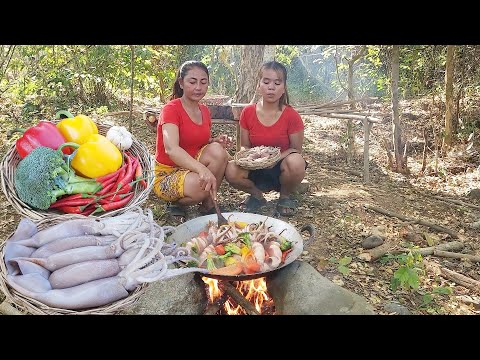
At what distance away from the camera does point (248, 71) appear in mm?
5699

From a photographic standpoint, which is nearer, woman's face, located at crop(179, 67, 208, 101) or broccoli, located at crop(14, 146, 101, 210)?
broccoli, located at crop(14, 146, 101, 210)

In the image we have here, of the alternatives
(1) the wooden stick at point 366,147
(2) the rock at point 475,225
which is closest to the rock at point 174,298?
(2) the rock at point 475,225

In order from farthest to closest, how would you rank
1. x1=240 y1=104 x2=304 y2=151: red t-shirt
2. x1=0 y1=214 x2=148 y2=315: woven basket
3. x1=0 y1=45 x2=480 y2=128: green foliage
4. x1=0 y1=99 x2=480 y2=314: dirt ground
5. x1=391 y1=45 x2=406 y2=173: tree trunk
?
x1=0 y1=45 x2=480 y2=128: green foliage, x1=391 y1=45 x2=406 y2=173: tree trunk, x1=240 y1=104 x2=304 y2=151: red t-shirt, x1=0 y1=99 x2=480 y2=314: dirt ground, x1=0 y1=214 x2=148 y2=315: woven basket

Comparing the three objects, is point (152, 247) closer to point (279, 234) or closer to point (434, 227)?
point (279, 234)

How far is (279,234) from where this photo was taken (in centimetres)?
247

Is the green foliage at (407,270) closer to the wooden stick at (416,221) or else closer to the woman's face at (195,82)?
the wooden stick at (416,221)

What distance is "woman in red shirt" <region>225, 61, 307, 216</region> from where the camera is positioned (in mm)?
3352

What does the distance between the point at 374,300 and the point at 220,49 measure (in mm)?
6634

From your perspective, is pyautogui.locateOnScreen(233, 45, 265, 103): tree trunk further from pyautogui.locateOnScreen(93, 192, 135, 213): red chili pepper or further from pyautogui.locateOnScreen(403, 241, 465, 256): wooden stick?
pyautogui.locateOnScreen(93, 192, 135, 213): red chili pepper

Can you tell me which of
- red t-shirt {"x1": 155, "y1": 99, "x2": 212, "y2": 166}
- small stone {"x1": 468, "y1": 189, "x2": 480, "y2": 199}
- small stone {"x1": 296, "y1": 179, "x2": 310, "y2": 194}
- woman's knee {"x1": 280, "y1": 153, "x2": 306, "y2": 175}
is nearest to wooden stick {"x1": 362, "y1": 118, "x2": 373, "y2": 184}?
small stone {"x1": 296, "y1": 179, "x2": 310, "y2": 194}

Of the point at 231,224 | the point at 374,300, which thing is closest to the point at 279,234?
the point at 231,224

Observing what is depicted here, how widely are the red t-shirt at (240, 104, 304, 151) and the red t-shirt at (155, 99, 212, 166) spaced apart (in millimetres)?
429

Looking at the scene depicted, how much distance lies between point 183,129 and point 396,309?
1.90 meters

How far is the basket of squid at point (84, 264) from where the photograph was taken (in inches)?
58.2
